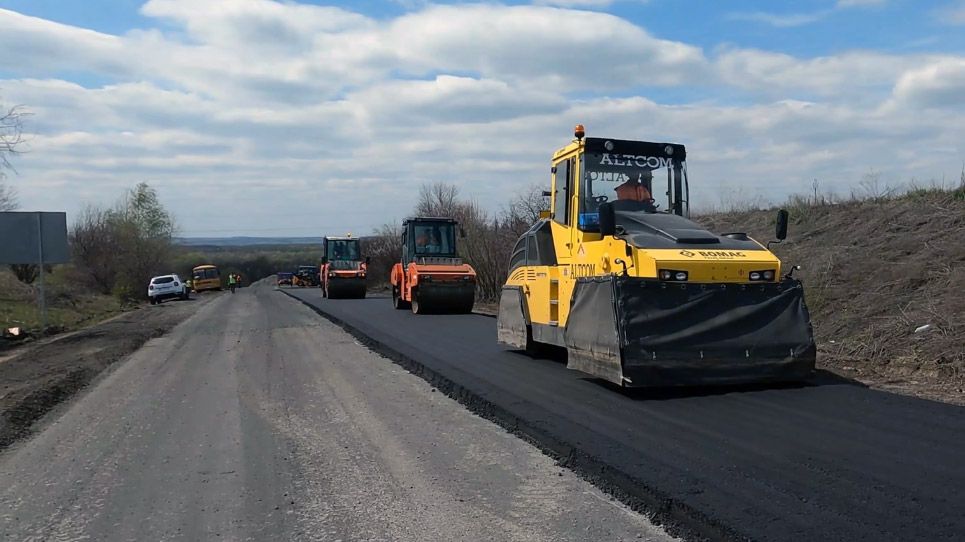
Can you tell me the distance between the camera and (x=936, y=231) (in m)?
14.9

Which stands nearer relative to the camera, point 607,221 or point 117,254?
point 607,221

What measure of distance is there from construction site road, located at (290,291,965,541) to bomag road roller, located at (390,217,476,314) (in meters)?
13.1

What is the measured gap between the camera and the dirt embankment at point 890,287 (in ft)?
33.7

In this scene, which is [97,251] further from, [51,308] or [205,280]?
[51,308]

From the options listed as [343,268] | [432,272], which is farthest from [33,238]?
[343,268]

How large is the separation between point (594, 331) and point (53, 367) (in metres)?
9.45

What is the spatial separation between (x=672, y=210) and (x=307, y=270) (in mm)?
61233

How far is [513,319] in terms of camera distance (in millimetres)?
12922

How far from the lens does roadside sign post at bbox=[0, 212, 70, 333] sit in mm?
22766

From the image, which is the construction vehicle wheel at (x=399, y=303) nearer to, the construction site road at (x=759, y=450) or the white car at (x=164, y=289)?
the construction site road at (x=759, y=450)

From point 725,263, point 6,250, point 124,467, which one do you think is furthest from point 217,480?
point 6,250

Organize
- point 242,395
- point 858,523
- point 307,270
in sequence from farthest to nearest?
point 307,270 < point 242,395 < point 858,523

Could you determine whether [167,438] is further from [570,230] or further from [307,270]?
[307,270]

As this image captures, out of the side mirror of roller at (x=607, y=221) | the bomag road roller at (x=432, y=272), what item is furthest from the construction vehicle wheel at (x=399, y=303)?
the side mirror of roller at (x=607, y=221)
